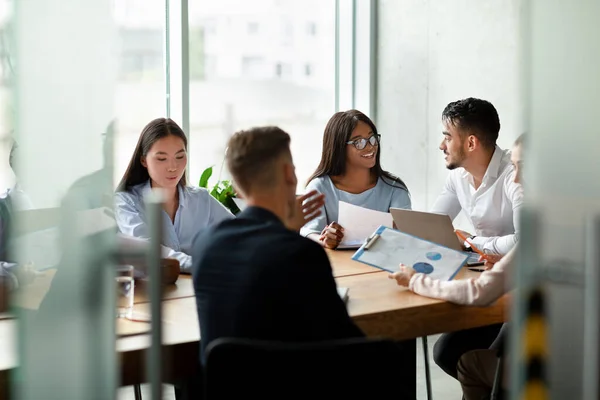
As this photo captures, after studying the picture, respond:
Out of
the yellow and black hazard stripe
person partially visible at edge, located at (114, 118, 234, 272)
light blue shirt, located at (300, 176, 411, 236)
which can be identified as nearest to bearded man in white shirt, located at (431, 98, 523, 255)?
light blue shirt, located at (300, 176, 411, 236)

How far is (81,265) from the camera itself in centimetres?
170

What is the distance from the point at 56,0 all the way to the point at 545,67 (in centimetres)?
92

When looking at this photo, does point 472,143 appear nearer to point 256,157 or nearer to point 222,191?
point 222,191

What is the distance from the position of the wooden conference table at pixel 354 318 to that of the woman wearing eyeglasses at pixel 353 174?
96 centimetres

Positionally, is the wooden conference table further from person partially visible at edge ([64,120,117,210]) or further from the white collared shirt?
the white collared shirt

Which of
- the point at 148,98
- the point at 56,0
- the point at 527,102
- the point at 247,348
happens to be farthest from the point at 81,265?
the point at 148,98

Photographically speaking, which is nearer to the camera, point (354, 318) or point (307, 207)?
point (354, 318)

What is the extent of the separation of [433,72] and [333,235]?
79.3 inches

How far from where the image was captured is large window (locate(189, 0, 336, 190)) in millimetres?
5105

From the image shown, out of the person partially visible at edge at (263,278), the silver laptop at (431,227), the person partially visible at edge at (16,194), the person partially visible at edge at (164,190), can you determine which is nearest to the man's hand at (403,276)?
the silver laptop at (431,227)

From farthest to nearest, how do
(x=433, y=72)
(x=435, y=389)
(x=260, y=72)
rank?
1. (x=260, y=72)
2. (x=433, y=72)
3. (x=435, y=389)

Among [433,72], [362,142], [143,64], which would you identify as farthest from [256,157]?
[433,72]

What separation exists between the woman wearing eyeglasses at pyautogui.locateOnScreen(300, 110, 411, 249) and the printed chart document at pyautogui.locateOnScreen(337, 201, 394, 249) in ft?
0.91

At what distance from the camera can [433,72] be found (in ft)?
17.1
